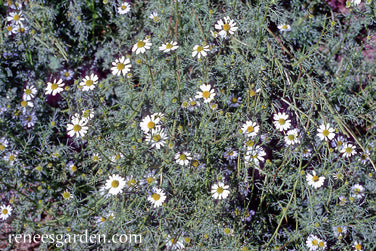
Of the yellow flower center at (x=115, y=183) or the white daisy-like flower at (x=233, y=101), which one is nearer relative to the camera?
the yellow flower center at (x=115, y=183)

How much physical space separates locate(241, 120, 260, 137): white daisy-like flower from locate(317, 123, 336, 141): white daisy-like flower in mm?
548

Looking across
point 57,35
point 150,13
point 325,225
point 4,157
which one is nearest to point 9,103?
point 4,157

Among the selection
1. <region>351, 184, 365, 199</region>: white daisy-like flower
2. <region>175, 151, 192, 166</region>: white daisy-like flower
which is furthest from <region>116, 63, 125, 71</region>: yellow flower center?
<region>351, 184, 365, 199</region>: white daisy-like flower

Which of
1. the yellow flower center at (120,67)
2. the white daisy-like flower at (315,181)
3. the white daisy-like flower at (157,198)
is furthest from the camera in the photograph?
the yellow flower center at (120,67)

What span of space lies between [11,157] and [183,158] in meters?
1.59

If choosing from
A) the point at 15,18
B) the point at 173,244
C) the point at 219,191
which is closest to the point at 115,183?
the point at 173,244

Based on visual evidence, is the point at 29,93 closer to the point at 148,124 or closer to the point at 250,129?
the point at 148,124

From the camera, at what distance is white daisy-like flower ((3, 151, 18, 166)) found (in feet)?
9.29

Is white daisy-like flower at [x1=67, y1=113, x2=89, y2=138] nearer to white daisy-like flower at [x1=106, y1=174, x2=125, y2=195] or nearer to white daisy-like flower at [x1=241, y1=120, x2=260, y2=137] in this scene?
white daisy-like flower at [x1=106, y1=174, x2=125, y2=195]

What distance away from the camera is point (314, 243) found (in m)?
2.61

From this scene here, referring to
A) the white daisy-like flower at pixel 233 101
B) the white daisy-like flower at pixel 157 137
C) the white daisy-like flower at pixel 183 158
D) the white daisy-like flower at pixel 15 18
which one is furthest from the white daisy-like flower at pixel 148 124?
the white daisy-like flower at pixel 15 18

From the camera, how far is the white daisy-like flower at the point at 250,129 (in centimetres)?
267

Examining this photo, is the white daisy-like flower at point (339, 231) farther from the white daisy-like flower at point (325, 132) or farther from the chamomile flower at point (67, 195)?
the chamomile flower at point (67, 195)

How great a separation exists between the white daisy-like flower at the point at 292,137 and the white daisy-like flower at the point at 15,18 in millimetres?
2822
